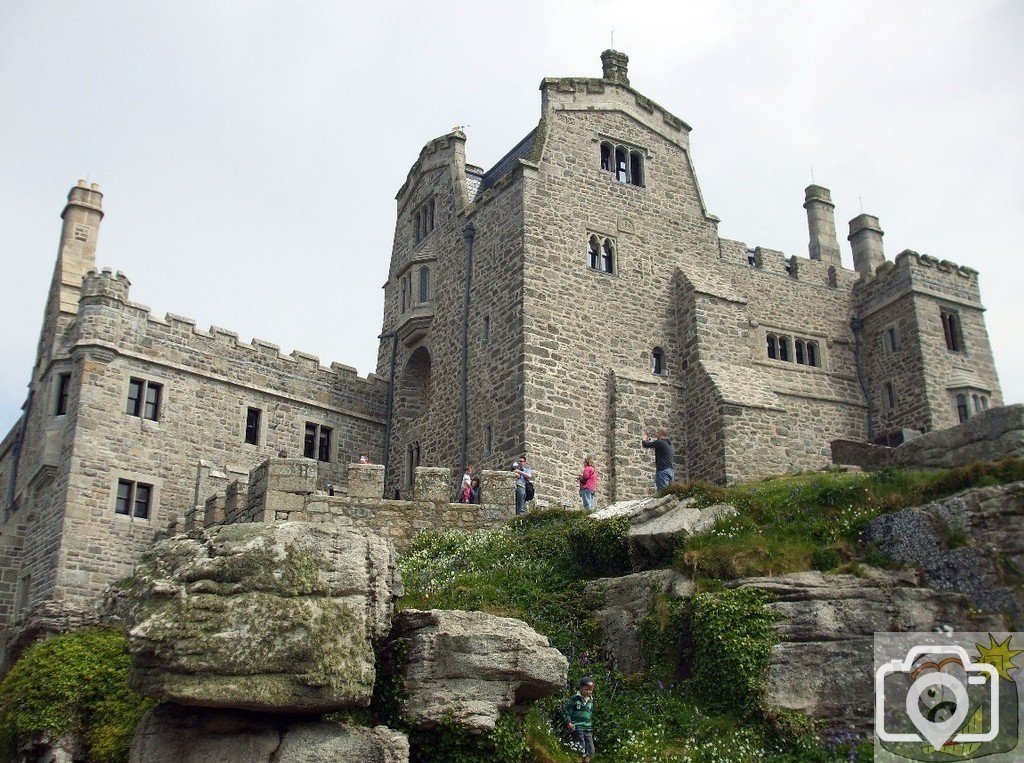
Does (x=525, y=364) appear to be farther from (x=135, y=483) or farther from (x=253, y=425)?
(x=135, y=483)

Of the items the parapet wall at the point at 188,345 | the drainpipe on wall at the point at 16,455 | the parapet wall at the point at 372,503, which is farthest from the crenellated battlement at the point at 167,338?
the parapet wall at the point at 372,503

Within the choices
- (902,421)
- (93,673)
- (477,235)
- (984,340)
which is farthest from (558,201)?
(93,673)

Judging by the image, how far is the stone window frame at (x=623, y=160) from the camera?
32.7 m

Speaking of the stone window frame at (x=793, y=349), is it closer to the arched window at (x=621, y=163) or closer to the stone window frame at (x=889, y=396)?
the stone window frame at (x=889, y=396)

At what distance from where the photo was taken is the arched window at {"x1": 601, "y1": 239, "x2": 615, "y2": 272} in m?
31.4

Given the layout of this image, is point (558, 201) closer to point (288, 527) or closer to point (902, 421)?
point (902, 421)

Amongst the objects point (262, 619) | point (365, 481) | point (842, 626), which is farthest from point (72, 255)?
point (842, 626)

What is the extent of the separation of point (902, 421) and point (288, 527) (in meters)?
25.9

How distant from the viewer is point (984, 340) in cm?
3631

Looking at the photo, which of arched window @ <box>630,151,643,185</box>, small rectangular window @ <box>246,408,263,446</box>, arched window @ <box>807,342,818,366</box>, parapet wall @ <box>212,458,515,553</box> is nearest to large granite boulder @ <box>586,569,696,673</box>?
parapet wall @ <box>212,458,515,553</box>

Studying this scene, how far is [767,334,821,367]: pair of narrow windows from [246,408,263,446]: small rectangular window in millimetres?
16050

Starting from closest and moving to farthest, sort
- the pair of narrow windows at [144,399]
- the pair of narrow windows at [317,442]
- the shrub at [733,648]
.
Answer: the shrub at [733,648]
the pair of narrow windows at [144,399]
the pair of narrow windows at [317,442]

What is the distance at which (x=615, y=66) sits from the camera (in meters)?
34.0

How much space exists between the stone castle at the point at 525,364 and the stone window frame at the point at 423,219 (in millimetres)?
105
